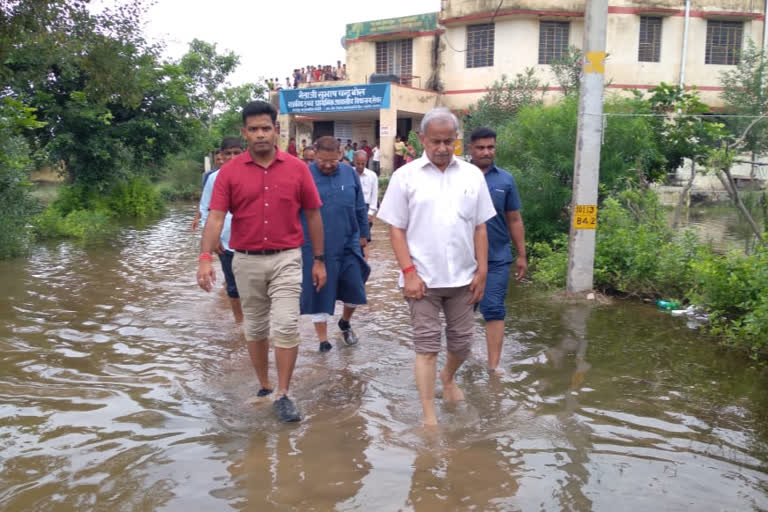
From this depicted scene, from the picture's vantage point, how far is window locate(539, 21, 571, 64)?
25.6m

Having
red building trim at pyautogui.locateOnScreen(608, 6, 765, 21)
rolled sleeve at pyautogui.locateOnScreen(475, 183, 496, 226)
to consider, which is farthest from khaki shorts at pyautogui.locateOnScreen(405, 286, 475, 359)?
red building trim at pyautogui.locateOnScreen(608, 6, 765, 21)

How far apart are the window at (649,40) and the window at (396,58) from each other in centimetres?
909

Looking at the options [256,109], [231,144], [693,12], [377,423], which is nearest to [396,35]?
[693,12]

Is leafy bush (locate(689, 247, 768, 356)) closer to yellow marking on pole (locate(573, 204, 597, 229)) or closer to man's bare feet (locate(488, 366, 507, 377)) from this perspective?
yellow marking on pole (locate(573, 204, 597, 229))

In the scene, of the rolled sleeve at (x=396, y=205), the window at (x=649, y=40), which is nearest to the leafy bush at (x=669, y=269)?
the rolled sleeve at (x=396, y=205)

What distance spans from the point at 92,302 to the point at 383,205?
17.6 feet

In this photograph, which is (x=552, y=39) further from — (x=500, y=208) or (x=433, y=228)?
(x=433, y=228)

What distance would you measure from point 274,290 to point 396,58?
25.9 meters

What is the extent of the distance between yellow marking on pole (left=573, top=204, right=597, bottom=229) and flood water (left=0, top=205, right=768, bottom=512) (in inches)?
42.8

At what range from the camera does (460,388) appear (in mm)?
5102

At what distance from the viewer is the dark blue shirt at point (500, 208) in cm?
533

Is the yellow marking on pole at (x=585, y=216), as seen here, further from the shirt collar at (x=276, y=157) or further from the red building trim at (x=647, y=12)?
the red building trim at (x=647, y=12)

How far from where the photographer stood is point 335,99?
27.3 m

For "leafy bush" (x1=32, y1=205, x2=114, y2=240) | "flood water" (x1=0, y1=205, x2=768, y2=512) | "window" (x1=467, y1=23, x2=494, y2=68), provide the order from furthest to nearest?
1. "window" (x1=467, y1=23, x2=494, y2=68)
2. "leafy bush" (x1=32, y1=205, x2=114, y2=240)
3. "flood water" (x1=0, y1=205, x2=768, y2=512)
